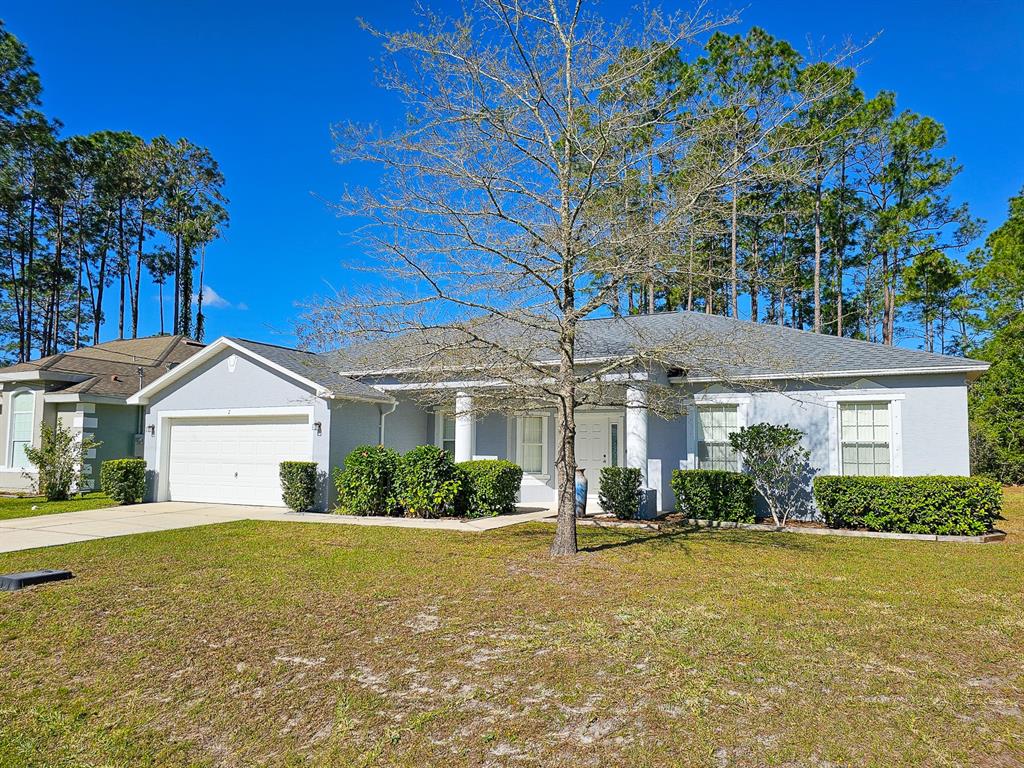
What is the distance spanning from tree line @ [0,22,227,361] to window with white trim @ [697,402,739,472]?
1242 inches

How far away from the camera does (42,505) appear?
15688 millimetres

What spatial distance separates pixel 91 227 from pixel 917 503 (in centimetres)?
3905

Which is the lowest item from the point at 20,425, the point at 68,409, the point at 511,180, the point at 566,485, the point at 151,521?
the point at 151,521

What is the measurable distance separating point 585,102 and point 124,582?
26.7ft

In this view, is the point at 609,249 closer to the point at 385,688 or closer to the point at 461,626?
the point at 461,626

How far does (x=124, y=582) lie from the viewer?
7336mm

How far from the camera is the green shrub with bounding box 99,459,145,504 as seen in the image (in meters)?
15.7

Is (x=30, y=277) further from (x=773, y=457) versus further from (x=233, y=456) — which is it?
(x=773, y=457)

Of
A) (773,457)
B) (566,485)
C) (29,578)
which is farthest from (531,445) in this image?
(29,578)

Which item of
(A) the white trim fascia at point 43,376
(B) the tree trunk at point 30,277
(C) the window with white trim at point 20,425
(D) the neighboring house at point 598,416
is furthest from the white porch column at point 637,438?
(B) the tree trunk at point 30,277

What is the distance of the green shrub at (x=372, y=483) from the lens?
13438 mm

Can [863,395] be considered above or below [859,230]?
below

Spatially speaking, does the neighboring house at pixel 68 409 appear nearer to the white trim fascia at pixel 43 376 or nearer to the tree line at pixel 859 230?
the white trim fascia at pixel 43 376

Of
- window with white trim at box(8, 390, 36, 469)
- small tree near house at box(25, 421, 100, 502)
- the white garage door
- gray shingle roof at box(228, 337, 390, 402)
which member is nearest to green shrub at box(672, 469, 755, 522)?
gray shingle roof at box(228, 337, 390, 402)
